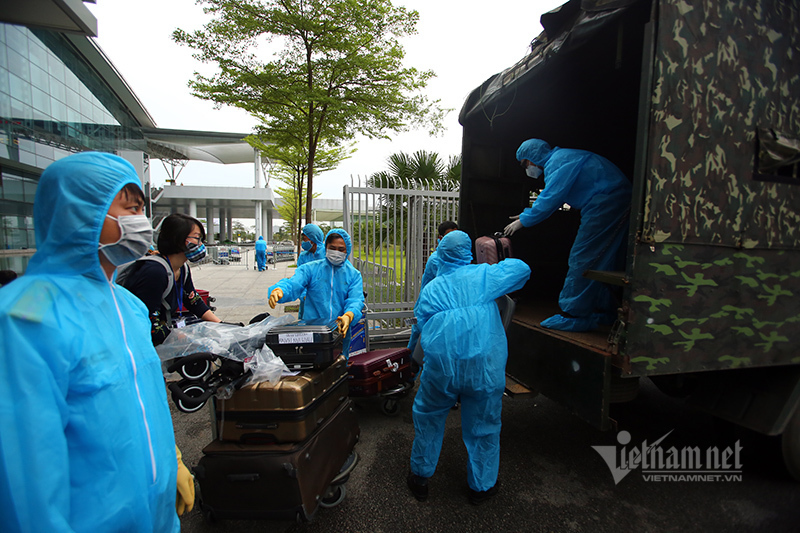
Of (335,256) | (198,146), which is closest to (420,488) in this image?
(335,256)

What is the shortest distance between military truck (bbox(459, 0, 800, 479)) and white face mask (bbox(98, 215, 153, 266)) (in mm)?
2272

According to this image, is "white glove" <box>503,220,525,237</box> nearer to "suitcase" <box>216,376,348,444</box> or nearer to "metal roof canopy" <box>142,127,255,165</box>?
"suitcase" <box>216,376,348,444</box>

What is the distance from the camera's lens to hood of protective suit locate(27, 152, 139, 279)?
41.2 inches

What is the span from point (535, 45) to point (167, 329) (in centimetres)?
348

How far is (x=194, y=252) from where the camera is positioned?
262 centimetres

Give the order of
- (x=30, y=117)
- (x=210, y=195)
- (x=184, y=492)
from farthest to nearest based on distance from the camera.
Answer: (x=210, y=195) < (x=30, y=117) < (x=184, y=492)

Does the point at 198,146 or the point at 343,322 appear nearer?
the point at 343,322

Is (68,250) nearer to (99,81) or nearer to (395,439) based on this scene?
(395,439)

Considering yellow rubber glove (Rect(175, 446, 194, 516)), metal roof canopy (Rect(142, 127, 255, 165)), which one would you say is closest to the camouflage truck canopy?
yellow rubber glove (Rect(175, 446, 194, 516))

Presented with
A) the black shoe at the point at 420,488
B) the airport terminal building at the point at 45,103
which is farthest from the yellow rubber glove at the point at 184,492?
the airport terminal building at the point at 45,103

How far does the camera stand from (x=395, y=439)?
325cm

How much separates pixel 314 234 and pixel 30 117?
23.0 feet
